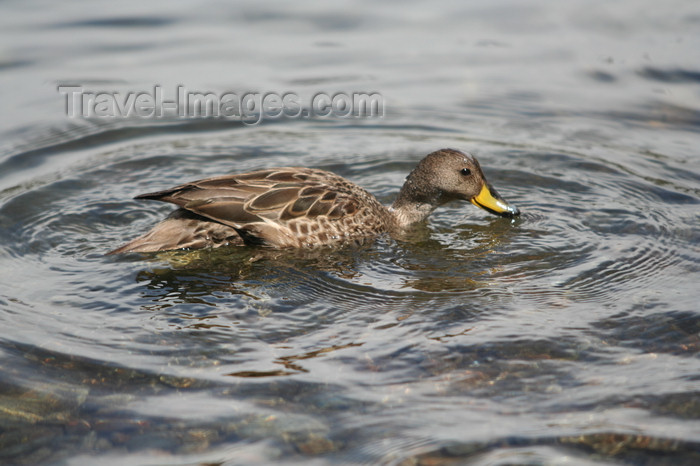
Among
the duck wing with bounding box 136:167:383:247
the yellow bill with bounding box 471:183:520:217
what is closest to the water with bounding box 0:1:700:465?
the yellow bill with bounding box 471:183:520:217

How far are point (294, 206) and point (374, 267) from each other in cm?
103

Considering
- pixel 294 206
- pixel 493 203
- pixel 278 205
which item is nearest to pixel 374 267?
pixel 294 206

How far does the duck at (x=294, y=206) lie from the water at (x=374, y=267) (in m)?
0.18

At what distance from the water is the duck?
0.59ft

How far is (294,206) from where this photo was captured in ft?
26.4

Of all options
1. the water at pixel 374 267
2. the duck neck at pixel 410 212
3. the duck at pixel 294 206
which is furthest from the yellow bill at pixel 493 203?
the duck neck at pixel 410 212

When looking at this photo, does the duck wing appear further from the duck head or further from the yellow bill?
the yellow bill

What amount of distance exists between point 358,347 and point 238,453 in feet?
4.67

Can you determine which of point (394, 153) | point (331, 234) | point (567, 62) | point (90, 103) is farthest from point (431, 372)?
point (567, 62)

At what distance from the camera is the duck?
7.74 metres

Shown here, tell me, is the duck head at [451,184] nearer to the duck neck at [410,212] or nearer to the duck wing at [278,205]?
the duck neck at [410,212]

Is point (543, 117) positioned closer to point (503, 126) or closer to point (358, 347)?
point (503, 126)

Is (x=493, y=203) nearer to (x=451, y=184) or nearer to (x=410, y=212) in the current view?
(x=451, y=184)

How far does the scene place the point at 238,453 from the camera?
4.91m
